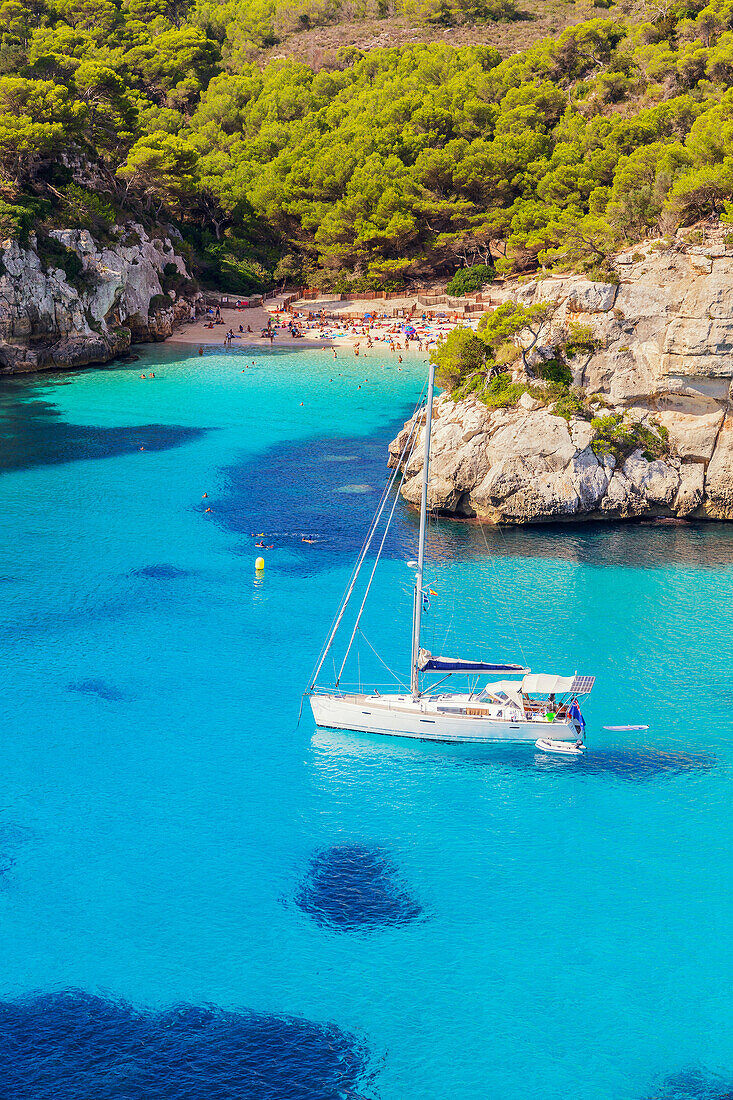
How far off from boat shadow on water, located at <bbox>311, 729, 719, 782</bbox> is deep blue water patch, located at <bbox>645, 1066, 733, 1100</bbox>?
420 inches

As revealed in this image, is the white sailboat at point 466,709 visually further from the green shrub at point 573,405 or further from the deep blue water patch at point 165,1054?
the green shrub at point 573,405

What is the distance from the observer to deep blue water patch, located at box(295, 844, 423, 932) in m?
24.9

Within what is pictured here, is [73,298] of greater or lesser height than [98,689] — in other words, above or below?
above

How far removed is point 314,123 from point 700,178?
269 feet

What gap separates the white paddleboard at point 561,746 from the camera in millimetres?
31391

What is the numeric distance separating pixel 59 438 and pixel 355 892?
49224 millimetres

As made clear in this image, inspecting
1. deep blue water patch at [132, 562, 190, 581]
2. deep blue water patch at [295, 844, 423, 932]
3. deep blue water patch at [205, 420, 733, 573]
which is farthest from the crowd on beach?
deep blue water patch at [295, 844, 423, 932]

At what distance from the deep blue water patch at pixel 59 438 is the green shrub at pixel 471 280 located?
4978 centimetres

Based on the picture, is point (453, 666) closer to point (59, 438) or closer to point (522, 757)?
point (522, 757)

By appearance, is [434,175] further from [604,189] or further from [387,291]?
[604,189]

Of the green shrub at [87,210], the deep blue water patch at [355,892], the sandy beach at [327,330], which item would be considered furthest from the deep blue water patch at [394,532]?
the sandy beach at [327,330]

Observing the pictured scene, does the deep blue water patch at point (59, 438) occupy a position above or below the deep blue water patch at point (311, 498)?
above

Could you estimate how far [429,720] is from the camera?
31.5 m

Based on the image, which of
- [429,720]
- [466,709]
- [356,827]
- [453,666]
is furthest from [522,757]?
[356,827]
